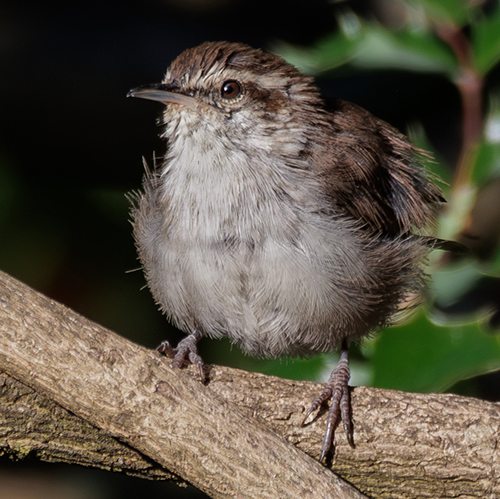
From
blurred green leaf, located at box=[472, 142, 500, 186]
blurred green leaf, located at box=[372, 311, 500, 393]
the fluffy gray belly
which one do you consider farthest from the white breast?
blurred green leaf, located at box=[472, 142, 500, 186]

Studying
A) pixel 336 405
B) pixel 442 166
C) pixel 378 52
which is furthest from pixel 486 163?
pixel 336 405

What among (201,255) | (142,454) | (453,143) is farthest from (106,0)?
(142,454)

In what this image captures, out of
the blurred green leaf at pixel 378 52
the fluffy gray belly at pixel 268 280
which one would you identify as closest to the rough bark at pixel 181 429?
the fluffy gray belly at pixel 268 280

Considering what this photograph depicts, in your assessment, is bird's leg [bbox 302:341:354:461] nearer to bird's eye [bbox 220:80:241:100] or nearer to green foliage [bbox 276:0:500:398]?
green foliage [bbox 276:0:500:398]

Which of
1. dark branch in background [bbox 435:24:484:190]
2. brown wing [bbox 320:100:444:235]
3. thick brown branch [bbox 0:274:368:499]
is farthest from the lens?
dark branch in background [bbox 435:24:484:190]

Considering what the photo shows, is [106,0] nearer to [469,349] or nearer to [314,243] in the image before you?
[314,243]

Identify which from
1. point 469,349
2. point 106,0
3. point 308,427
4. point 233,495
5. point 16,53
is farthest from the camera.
A: point 106,0

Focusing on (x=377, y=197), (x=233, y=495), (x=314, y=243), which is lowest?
(x=233, y=495)
